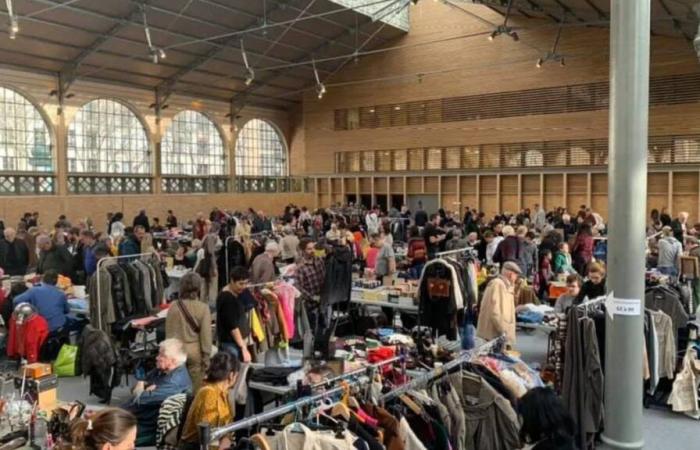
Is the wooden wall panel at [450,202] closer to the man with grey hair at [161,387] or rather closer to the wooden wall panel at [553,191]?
the wooden wall panel at [553,191]

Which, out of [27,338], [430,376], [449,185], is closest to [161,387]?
[430,376]

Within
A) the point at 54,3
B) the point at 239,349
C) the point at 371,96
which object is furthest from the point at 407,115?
the point at 239,349

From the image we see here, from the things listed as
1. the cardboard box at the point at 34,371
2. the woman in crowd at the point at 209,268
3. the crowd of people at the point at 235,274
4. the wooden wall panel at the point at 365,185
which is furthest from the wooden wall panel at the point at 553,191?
the cardboard box at the point at 34,371

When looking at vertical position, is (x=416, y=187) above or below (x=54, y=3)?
below

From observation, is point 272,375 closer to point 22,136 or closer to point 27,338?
point 27,338

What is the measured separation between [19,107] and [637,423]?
19.6 meters

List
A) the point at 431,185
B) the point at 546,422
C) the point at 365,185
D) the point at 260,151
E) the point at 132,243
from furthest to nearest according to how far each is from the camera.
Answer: the point at 260,151, the point at 365,185, the point at 431,185, the point at 132,243, the point at 546,422

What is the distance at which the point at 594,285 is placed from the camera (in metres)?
5.70

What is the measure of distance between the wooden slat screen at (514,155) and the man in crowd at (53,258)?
15425 millimetres

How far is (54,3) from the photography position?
1456 cm

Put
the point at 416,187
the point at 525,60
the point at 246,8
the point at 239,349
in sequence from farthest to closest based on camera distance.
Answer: the point at 416,187
the point at 525,60
the point at 246,8
the point at 239,349

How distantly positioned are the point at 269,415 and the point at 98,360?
360cm

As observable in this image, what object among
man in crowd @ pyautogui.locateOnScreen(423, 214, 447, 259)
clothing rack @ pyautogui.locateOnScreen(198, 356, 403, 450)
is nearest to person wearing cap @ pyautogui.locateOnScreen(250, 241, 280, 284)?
clothing rack @ pyautogui.locateOnScreen(198, 356, 403, 450)

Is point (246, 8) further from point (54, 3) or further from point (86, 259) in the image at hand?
point (86, 259)
